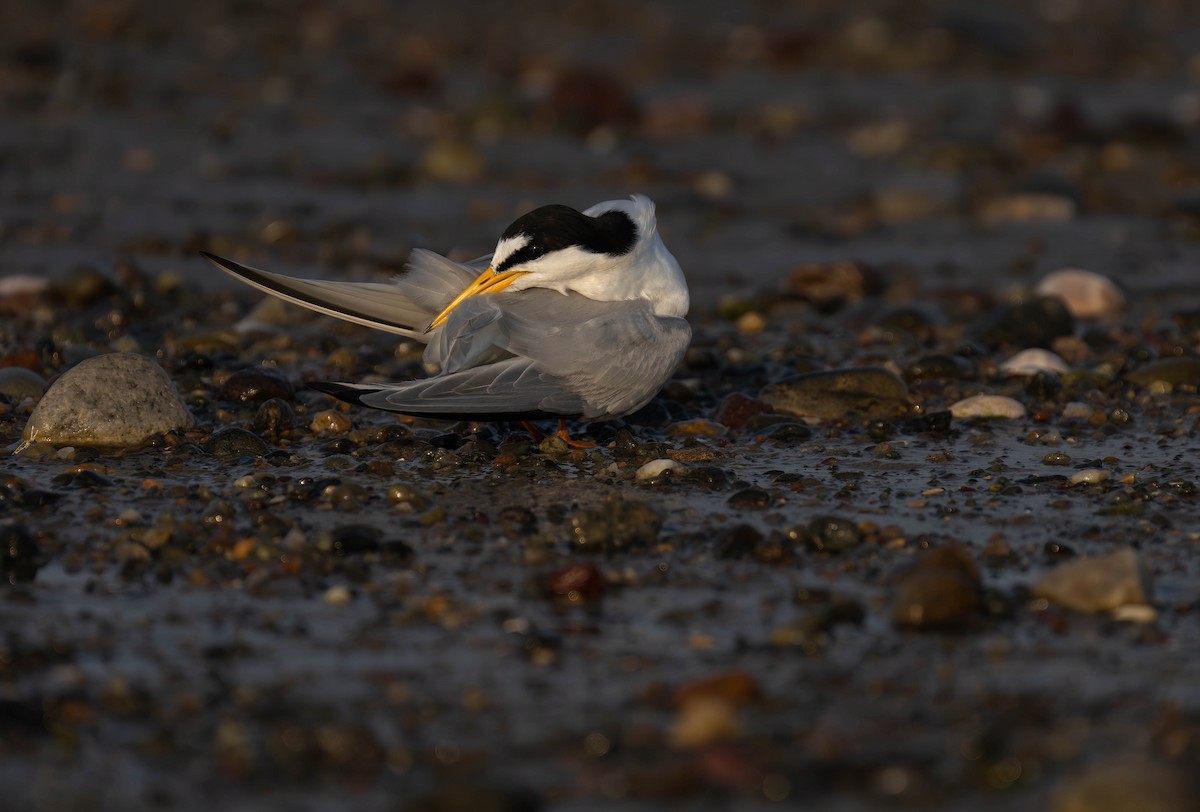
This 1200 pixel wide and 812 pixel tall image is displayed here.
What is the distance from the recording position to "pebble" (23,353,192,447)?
180 inches

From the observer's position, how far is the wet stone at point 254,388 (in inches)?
201

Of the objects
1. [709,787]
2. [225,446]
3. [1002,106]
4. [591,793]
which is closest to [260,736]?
[591,793]

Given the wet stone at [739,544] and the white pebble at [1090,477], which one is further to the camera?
the white pebble at [1090,477]

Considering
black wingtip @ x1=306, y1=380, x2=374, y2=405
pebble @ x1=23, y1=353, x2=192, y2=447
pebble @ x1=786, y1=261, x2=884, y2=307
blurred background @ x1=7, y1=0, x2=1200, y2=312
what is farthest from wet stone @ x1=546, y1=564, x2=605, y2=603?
pebble @ x1=786, y1=261, x2=884, y2=307

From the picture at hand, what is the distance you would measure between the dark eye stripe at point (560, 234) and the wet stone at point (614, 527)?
1.08 meters

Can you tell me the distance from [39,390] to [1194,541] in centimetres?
360

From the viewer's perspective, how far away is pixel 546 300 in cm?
477

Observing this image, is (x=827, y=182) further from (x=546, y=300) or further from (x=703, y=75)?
(x=546, y=300)

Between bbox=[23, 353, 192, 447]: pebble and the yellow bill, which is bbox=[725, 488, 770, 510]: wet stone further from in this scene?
bbox=[23, 353, 192, 447]: pebble

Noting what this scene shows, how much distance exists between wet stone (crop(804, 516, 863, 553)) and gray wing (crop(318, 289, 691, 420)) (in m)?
0.89

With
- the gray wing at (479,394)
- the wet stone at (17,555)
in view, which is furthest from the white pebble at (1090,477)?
the wet stone at (17,555)

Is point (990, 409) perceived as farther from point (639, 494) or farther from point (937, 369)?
point (639, 494)

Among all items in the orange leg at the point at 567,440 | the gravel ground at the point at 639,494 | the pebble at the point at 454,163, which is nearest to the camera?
the gravel ground at the point at 639,494

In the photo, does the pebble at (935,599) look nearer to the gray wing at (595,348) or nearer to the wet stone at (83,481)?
the gray wing at (595,348)
